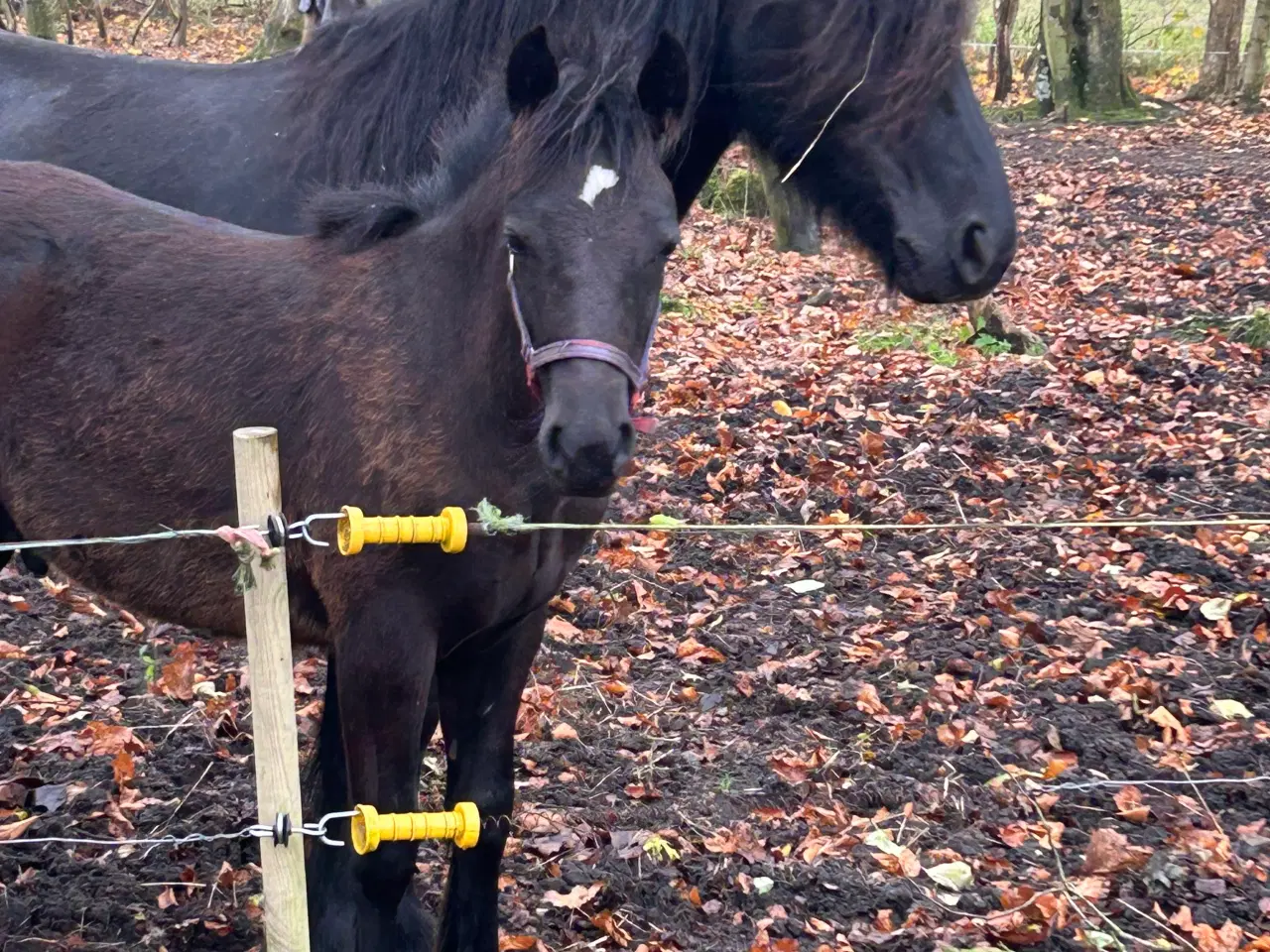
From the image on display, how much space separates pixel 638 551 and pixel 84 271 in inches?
124

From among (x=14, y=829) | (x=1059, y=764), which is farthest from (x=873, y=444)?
(x=14, y=829)

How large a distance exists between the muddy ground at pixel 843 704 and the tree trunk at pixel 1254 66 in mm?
12310

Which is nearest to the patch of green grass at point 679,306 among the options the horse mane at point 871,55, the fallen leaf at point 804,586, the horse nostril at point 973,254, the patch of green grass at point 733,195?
the patch of green grass at point 733,195

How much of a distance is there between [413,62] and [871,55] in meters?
1.40

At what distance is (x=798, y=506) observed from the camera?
631 centimetres

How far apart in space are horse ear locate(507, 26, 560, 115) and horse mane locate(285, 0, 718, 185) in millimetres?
705

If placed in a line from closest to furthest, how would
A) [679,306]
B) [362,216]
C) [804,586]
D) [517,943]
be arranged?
[362,216]
[517,943]
[804,586]
[679,306]

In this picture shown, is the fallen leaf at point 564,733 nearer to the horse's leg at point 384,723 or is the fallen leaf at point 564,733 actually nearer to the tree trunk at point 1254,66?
the horse's leg at point 384,723

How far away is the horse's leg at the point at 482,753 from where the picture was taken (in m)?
3.24

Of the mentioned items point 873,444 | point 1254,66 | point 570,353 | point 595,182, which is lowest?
point 873,444

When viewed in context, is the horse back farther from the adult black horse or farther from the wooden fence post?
the wooden fence post

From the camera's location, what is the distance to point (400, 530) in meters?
2.38

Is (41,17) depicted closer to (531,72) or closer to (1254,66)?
(531,72)

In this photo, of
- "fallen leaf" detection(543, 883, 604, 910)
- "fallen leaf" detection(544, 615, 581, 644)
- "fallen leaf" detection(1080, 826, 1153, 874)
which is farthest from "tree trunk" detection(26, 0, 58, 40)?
"fallen leaf" detection(1080, 826, 1153, 874)
